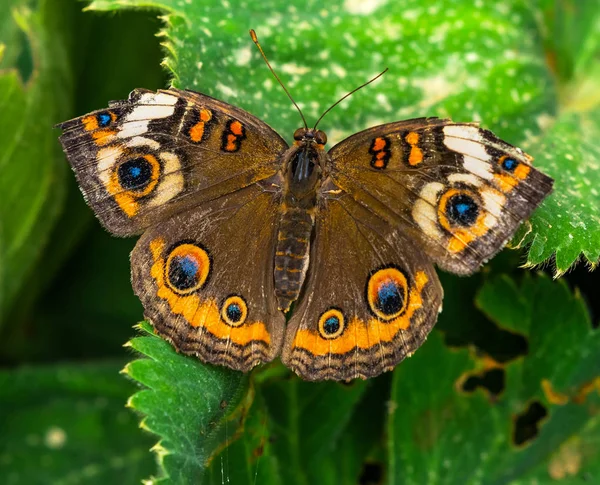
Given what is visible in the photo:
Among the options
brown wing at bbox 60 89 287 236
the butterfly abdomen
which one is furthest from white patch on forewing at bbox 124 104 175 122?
the butterfly abdomen

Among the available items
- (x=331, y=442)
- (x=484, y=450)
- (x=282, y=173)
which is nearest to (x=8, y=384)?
(x=331, y=442)

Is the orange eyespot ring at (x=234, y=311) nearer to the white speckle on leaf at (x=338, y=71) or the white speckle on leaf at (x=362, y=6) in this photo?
the white speckle on leaf at (x=338, y=71)

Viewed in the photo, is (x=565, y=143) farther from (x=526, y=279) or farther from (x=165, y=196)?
(x=165, y=196)

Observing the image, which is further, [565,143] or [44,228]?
[44,228]

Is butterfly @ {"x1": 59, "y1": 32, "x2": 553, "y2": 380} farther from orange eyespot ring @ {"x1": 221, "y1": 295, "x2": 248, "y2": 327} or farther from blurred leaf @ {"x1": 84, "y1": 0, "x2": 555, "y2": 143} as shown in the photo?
blurred leaf @ {"x1": 84, "y1": 0, "x2": 555, "y2": 143}

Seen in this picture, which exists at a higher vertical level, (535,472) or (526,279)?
(526,279)
